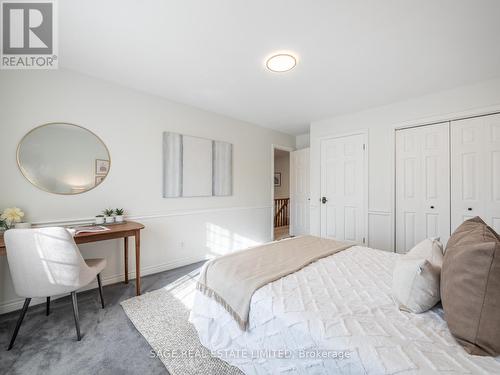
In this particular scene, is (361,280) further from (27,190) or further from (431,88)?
(27,190)

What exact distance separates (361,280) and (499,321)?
0.71 m

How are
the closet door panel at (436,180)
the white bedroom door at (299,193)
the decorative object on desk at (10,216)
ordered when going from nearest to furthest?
the decorative object on desk at (10,216)
the closet door panel at (436,180)
the white bedroom door at (299,193)

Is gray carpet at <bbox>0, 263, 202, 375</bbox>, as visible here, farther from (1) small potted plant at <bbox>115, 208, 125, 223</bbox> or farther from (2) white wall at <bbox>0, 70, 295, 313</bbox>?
(1) small potted plant at <bbox>115, 208, 125, 223</bbox>

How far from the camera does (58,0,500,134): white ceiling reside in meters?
1.59

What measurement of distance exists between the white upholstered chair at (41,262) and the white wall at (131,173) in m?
0.75

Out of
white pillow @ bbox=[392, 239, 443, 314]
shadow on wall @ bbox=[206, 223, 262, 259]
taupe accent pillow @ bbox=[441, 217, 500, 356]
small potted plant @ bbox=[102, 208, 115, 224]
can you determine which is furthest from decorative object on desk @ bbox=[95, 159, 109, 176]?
taupe accent pillow @ bbox=[441, 217, 500, 356]

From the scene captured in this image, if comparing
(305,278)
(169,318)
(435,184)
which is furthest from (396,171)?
(169,318)

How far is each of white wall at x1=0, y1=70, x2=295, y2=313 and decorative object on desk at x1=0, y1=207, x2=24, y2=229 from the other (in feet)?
0.59

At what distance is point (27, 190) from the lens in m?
2.19

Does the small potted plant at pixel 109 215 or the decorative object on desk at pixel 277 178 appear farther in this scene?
the decorative object on desk at pixel 277 178

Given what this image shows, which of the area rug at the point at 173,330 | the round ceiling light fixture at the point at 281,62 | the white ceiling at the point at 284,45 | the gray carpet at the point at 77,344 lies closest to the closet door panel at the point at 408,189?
the white ceiling at the point at 284,45

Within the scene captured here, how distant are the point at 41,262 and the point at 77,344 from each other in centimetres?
67

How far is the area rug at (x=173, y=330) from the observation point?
1459 millimetres

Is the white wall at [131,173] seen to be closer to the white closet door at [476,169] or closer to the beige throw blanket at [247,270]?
the beige throw blanket at [247,270]
